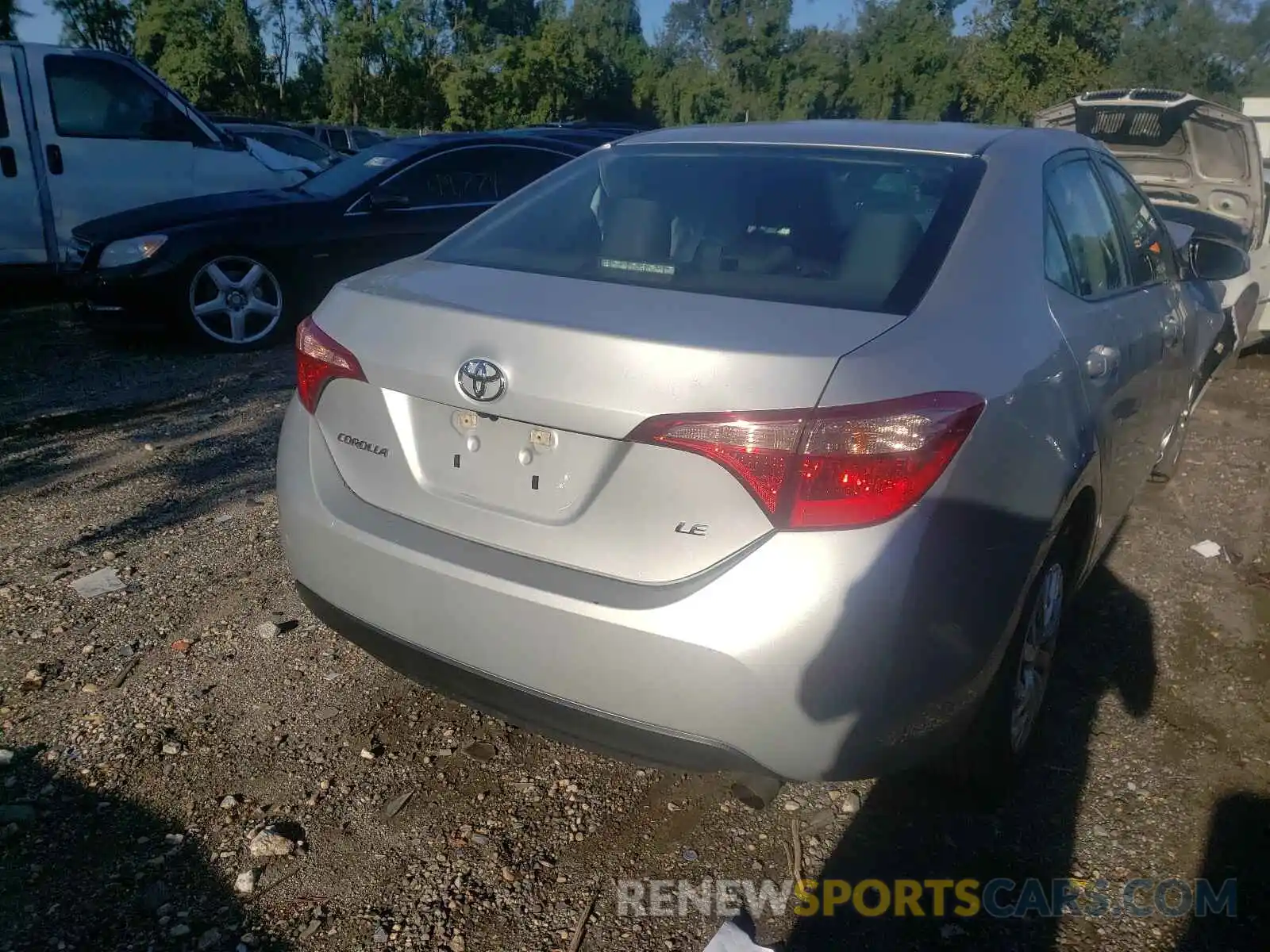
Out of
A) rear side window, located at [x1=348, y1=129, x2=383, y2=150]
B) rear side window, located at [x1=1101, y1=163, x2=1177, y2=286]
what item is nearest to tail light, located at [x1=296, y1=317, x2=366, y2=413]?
rear side window, located at [x1=1101, y1=163, x2=1177, y2=286]

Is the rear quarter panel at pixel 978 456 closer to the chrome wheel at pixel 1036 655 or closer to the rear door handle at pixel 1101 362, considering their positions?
the rear door handle at pixel 1101 362

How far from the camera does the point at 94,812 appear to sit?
8.52 ft

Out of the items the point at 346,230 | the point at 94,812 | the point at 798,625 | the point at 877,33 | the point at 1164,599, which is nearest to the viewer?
the point at 798,625

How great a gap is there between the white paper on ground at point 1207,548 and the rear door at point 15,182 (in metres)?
8.35

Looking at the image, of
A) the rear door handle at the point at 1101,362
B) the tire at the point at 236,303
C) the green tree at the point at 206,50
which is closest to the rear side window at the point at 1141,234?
the rear door handle at the point at 1101,362

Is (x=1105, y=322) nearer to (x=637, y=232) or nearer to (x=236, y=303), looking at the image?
(x=637, y=232)

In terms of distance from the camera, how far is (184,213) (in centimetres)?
723

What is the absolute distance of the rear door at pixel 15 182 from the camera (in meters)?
8.17

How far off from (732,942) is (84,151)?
8435 mm

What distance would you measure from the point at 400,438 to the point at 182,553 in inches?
79.6

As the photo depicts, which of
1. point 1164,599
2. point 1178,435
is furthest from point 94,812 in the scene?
point 1178,435

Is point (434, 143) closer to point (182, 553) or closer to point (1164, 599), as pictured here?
point (182, 553)

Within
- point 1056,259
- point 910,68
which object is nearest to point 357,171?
point 1056,259

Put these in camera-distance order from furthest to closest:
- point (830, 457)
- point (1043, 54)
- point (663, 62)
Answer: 1. point (663, 62)
2. point (1043, 54)
3. point (830, 457)
